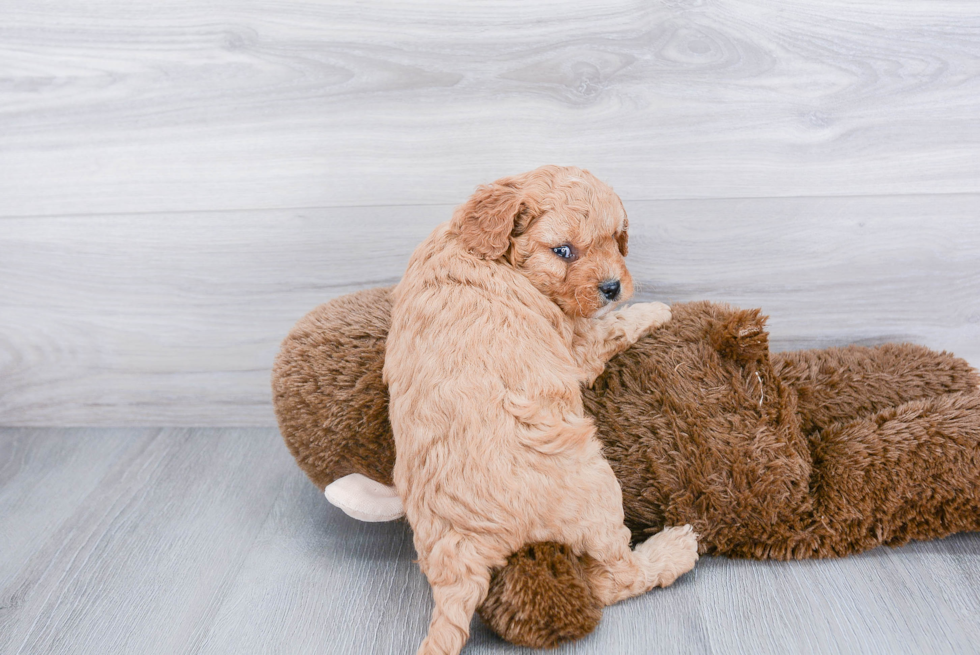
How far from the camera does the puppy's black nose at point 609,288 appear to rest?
1198 millimetres

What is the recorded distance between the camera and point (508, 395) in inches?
44.8

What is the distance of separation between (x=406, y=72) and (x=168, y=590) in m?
1.19

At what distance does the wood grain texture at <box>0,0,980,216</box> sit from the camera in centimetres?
152

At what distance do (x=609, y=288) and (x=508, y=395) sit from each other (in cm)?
26

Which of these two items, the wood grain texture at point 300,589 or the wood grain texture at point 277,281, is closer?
the wood grain texture at point 300,589

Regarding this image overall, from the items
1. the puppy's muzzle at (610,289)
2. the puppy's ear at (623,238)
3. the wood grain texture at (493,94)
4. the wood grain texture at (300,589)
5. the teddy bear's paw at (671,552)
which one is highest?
the wood grain texture at (493,94)

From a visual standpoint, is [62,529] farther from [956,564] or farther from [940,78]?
[940,78]

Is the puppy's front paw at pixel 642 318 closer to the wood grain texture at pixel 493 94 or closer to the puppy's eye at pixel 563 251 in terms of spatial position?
the puppy's eye at pixel 563 251

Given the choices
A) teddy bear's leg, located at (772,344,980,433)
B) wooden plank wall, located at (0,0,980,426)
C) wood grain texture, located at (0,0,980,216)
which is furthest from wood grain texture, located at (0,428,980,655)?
wood grain texture, located at (0,0,980,216)

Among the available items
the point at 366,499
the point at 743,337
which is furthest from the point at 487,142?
the point at 366,499

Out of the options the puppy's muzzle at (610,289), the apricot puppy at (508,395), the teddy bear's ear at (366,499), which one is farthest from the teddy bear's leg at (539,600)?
the puppy's muzzle at (610,289)

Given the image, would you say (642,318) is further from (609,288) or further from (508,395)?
(508,395)

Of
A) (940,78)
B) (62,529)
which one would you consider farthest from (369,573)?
(940,78)

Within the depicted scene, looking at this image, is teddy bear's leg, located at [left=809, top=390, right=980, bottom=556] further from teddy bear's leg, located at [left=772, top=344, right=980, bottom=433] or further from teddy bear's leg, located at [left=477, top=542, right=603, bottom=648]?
teddy bear's leg, located at [left=477, top=542, right=603, bottom=648]
